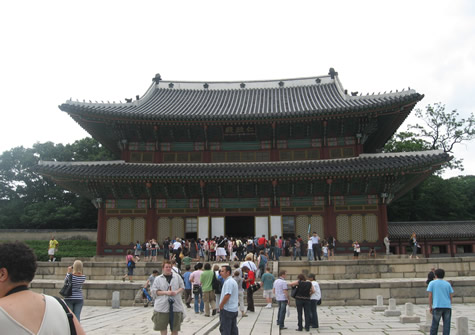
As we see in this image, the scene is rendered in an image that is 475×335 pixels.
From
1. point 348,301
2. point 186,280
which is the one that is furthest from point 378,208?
point 186,280

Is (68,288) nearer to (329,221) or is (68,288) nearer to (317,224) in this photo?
(317,224)

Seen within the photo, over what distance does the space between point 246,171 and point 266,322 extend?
14019mm

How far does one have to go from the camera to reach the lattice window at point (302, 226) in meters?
27.5

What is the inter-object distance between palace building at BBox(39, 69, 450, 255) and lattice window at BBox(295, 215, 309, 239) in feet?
0.22

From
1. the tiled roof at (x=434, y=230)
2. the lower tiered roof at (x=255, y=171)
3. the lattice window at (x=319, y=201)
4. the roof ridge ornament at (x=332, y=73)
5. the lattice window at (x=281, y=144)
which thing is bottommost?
the tiled roof at (x=434, y=230)

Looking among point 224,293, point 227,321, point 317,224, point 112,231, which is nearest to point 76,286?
point 224,293

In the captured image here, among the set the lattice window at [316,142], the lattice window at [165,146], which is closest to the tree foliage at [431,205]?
the lattice window at [316,142]

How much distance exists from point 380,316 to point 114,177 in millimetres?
17690

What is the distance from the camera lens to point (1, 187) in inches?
2250

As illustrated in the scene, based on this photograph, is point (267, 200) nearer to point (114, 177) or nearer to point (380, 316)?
point (114, 177)

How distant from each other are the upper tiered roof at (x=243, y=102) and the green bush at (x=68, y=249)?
12.5 meters

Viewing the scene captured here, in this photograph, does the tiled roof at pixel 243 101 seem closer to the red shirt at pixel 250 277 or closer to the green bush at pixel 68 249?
the green bush at pixel 68 249

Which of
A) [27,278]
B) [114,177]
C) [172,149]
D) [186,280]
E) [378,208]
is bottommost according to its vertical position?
[186,280]

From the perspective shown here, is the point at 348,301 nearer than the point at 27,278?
No
